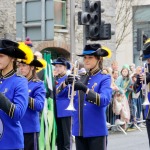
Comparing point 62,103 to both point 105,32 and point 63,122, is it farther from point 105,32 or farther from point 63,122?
point 105,32

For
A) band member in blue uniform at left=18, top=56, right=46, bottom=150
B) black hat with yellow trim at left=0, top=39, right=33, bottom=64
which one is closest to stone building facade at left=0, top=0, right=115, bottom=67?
band member in blue uniform at left=18, top=56, right=46, bottom=150

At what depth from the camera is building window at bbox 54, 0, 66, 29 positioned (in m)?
20.3

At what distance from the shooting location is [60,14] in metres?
20.5

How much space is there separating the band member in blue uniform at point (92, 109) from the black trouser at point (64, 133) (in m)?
2.63

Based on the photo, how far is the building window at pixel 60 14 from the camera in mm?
20297

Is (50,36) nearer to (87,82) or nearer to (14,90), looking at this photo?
(87,82)

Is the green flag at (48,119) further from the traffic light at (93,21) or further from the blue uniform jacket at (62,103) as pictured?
the traffic light at (93,21)

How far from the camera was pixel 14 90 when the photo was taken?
4852 millimetres

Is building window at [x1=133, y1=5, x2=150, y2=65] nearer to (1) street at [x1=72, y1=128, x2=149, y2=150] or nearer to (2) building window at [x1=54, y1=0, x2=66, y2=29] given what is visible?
(2) building window at [x1=54, y1=0, x2=66, y2=29]

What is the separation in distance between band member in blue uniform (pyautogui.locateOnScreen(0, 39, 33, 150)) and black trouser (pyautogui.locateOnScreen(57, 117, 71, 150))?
4.24 m

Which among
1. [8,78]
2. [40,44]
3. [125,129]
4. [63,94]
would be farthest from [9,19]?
[8,78]

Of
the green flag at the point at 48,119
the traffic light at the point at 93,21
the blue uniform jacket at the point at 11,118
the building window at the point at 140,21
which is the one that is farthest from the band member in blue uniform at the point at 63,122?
the building window at the point at 140,21

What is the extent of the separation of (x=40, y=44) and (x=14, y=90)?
15.2 m

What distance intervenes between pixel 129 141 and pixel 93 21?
9.60ft
